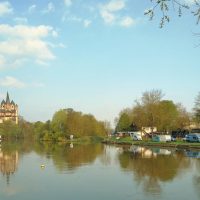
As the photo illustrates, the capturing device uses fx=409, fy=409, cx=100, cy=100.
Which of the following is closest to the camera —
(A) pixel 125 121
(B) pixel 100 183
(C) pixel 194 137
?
(B) pixel 100 183

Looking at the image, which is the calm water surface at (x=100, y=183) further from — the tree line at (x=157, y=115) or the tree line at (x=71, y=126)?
the tree line at (x=71, y=126)

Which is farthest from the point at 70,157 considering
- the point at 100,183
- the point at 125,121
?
the point at 125,121

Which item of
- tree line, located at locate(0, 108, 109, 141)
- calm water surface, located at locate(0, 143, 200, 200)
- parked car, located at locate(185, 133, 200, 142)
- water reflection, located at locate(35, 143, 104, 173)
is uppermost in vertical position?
tree line, located at locate(0, 108, 109, 141)

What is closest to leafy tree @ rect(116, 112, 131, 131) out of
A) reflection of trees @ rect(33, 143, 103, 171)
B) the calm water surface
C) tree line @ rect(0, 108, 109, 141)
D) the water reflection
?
tree line @ rect(0, 108, 109, 141)

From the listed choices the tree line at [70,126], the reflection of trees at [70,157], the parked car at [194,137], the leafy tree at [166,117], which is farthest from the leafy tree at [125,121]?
the reflection of trees at [70,157]

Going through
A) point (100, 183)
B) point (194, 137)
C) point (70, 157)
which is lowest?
point (100, 183)

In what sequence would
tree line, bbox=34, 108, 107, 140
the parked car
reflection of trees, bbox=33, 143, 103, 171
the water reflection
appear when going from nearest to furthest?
the water reflection
reflection of trees, bbox=33, 143, 103, 171
the parked car
tree line, bbox=34, 108, 107, 140

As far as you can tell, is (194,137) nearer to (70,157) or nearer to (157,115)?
(157,115)

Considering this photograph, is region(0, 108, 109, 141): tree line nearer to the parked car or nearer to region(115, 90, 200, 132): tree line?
region(115, 90, 200, 132): tree line

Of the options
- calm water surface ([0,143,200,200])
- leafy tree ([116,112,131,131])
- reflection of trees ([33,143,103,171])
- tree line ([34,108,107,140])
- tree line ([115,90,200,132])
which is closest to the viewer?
calm water surface ([0,143,200,200])

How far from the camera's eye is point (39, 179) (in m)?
28.8

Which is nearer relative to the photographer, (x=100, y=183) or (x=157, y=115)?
(x=100, y=183)

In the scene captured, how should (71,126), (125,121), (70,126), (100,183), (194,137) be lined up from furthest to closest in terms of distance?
(125,121) < (70,126) < (71,126) < (194,137) < (100,183)

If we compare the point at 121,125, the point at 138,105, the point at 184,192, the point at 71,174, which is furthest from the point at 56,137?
the point at 184,192
